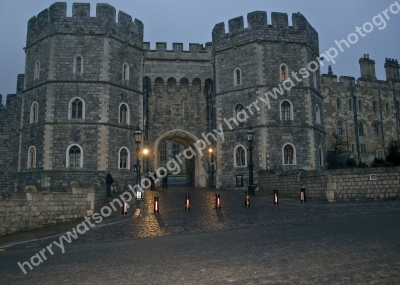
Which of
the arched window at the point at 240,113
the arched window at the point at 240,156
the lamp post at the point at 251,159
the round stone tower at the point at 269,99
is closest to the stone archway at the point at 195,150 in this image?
the round stone tower at the point at 269,99

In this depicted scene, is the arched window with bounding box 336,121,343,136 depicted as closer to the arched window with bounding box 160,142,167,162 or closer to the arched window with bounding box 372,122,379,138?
the arched window with bounding box 372,122,379,138

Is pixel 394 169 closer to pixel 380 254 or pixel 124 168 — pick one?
pixel 380 254

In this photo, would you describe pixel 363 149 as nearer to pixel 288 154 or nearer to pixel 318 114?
pixel 318 114

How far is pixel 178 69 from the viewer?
2766 centimetres

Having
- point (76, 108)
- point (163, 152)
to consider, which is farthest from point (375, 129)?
point (76, 108)

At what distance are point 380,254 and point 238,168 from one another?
1872cm

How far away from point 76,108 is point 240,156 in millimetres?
10731

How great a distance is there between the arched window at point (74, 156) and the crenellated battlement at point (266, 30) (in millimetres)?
11762

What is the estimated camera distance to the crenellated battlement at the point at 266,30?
2472cm

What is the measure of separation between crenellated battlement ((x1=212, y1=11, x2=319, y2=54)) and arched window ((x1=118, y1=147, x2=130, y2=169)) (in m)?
9.69

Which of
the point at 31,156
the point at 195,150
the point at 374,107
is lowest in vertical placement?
the point at 31,156

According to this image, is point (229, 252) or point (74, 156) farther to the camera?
point (74, 156)

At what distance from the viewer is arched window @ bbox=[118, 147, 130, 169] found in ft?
77.1

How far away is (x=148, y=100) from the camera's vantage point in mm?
27312
